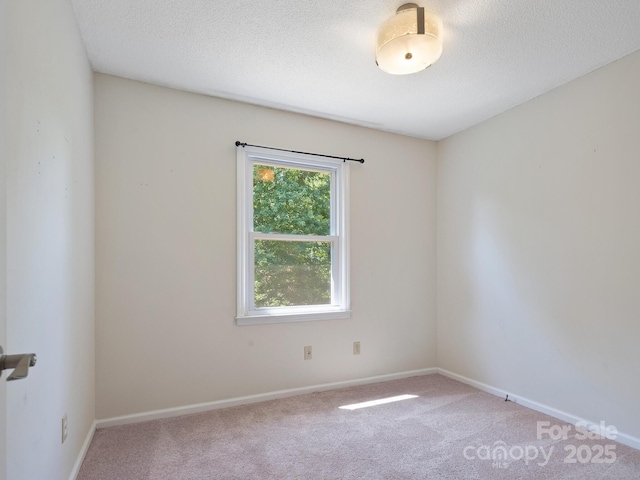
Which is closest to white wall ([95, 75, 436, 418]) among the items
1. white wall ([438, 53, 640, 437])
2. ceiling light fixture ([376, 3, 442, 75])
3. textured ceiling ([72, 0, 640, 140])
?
textured ceiling ([72, 0, 640, 140])

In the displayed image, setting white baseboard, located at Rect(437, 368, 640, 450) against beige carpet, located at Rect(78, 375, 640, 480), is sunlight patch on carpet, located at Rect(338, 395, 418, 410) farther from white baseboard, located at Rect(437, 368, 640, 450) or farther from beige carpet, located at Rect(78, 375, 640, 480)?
white baseboard, located at Rect(437, 368, 640, 450)

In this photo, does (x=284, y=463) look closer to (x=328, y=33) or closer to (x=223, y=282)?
(x=223, y=282)

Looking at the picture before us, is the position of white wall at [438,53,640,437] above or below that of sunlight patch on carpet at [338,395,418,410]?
above

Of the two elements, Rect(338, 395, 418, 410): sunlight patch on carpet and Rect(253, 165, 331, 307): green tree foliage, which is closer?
Rect(338, 395, 418, 410): sunlight patch on carpet

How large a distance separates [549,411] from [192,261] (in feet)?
9.34

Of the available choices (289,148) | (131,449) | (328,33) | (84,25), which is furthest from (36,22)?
(131,449)

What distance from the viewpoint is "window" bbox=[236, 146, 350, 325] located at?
3023 millimetres

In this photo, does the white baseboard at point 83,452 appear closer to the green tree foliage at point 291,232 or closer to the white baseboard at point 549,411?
the green tree foliage at point 291,232

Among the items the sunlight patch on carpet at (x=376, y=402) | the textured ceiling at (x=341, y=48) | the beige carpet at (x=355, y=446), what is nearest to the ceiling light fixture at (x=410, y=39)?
the textured ceiling at (x=341, y=48)

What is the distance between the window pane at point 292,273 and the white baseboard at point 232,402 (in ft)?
2.34

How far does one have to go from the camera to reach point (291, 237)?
3195 mm

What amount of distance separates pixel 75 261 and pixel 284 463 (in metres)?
1.58

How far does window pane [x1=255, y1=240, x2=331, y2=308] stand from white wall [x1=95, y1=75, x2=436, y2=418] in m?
0.22

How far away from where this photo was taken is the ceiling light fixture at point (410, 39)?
1.88m
